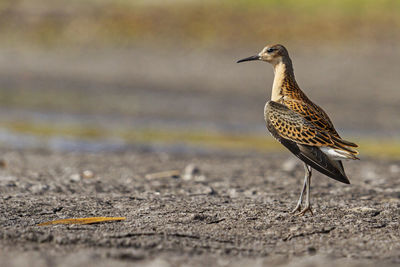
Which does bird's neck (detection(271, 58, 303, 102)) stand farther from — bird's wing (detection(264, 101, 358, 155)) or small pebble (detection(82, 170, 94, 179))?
small pebble (detection(82, 170, 94, 179))

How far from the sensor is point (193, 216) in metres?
5.32

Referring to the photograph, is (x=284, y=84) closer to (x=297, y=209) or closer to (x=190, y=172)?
(x=297, y=209)

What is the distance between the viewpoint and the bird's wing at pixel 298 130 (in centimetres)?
537

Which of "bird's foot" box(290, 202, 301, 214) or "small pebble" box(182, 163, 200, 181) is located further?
"small pebble" box(182, 163, 200, 181)

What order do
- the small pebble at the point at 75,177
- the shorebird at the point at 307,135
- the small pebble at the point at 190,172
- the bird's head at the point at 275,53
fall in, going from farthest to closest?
the small pebble at the point at 190,172 < the small pebble at the point at 75,177 < the bird's head at the point at 275,53 < the shorebird at the point at 307,135

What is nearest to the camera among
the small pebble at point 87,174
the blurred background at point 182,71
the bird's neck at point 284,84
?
the bird's neck at point 284,84

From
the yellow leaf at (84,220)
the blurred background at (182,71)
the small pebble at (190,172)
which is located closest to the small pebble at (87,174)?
the small pebble at (190,172)

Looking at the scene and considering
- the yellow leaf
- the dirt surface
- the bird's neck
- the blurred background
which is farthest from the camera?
the blurred background

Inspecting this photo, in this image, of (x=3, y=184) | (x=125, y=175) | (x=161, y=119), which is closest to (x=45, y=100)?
(x=161, y=119)

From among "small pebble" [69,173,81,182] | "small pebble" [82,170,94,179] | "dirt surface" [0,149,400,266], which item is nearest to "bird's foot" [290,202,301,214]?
"dirt surface" [0,149,400,266]

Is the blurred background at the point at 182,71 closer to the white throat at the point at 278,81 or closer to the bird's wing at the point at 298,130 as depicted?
the white throat at the point at 278,81

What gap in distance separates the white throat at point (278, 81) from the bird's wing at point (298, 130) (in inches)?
11.7

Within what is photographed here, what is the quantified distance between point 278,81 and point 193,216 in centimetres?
146

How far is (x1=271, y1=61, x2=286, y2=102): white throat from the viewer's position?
5928mm
